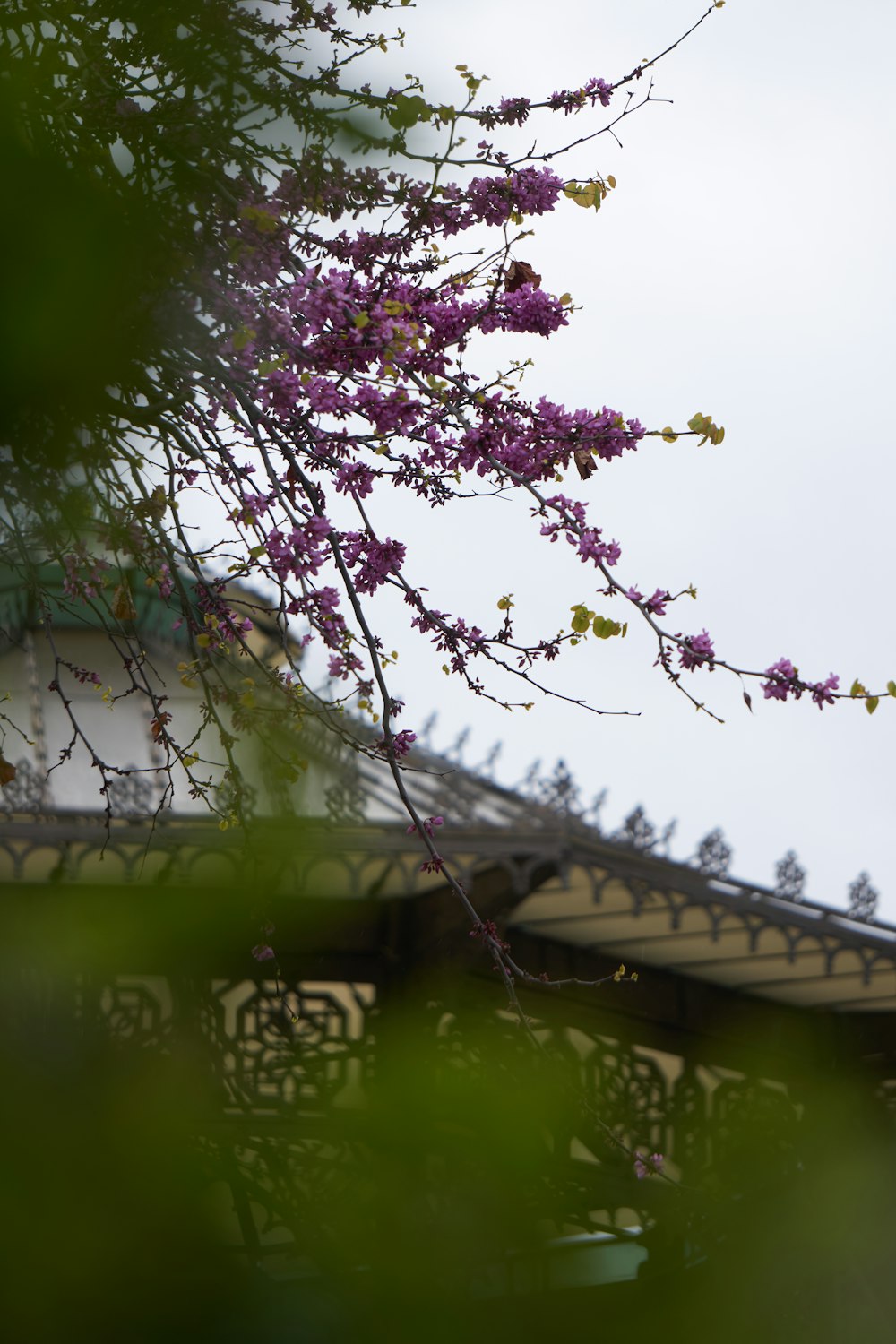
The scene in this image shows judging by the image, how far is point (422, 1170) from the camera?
2.62ft

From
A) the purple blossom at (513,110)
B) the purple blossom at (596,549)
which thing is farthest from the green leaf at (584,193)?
the purple blossom at (596,549)

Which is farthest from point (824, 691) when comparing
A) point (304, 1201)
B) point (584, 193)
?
point (304, 1201)

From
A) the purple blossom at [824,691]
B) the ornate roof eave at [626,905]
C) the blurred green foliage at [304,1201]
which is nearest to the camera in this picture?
the blurred green foliage at [304,1201]

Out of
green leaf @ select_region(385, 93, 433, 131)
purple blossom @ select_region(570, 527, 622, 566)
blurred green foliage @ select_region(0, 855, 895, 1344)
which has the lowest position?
blurred green foliage @ select_region(0, 855, 895, 1344)

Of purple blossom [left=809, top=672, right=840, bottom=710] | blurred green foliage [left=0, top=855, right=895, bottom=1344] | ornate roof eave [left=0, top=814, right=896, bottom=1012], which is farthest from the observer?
ornate roof eave [left=0, top=814, right=896, bottom=1012]

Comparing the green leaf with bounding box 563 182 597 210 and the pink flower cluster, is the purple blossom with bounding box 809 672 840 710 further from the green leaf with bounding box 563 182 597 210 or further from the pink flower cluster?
the green leaf with bounding box 563 182 597 210

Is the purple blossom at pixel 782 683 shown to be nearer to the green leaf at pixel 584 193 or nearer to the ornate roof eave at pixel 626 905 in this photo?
the green leaf at pixel 584 193

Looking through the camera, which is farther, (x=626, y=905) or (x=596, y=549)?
(x=626, y=905)

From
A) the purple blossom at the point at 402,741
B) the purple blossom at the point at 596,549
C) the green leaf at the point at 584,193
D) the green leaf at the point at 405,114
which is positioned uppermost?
the green leaf at the point at 584,193

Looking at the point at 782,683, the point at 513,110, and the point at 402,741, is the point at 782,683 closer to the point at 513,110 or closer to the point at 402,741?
the point at 402,741

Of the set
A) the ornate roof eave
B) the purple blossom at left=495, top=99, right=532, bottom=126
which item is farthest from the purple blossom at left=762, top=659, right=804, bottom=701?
the ornate roof eave

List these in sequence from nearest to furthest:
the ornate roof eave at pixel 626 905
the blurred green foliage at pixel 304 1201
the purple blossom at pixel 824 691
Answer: the blurred green foliage at pixel 304 1201 < the purple blossom at pixel 824 691 < the ornate roof eave at pixel 626 905

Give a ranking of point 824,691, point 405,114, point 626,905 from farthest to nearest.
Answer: point 626,905 < point 824,691 < point 405,114

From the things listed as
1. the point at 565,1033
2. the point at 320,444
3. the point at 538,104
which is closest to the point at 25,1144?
the point at 320,444
